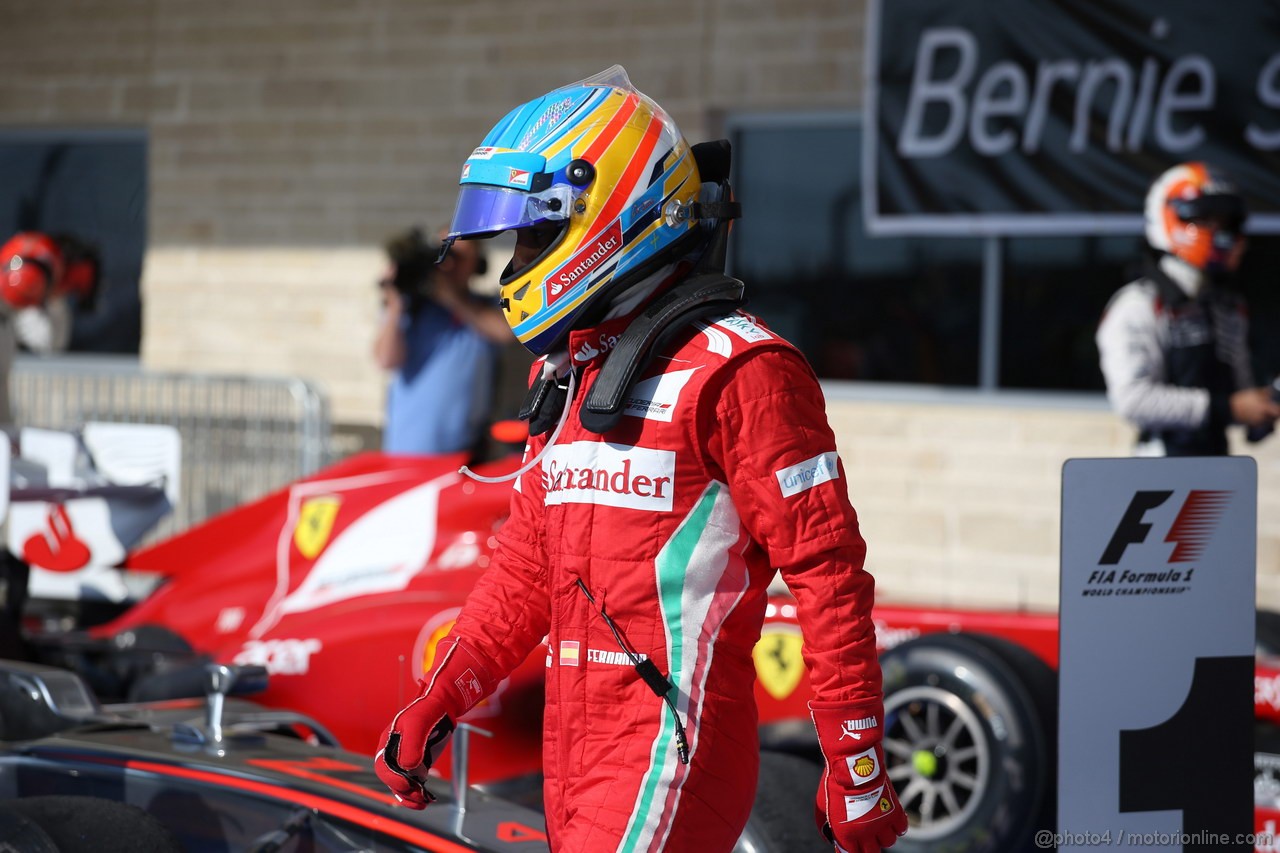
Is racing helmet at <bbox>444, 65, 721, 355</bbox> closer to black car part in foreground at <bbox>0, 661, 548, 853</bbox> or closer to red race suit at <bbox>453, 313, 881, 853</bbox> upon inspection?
red race suit at <bbox>453, 313, 881, 853</bbox>

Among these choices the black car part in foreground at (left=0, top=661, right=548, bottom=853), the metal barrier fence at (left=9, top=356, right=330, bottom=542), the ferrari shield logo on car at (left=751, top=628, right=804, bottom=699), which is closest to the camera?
the black car part in foreground at (left=0, top=661, right=548, bottom=853)

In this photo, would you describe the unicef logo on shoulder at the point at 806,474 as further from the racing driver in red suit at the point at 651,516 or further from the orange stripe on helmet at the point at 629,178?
the orange stripe on helmet at the point at 629,178

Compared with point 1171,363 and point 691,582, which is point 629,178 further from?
point 1171,363

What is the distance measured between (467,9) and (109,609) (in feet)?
14.4

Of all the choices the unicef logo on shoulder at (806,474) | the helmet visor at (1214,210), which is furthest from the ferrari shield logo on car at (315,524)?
the unicef logo on shoulder at (806,474)

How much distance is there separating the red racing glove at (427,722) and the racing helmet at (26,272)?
4587 millimetres

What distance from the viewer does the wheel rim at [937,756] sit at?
4211 mm

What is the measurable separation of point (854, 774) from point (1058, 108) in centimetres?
608

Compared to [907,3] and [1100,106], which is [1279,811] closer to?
[1100,106]

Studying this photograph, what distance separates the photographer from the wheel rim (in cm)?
421

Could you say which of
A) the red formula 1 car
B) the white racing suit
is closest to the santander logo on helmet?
the red formula 1 car

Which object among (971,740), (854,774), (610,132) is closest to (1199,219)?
(971,740)

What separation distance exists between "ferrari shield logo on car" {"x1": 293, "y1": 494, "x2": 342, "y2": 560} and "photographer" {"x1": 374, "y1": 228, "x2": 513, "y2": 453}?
1.26 metres

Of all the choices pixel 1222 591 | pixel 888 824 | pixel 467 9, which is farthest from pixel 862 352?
pixel 888 824
